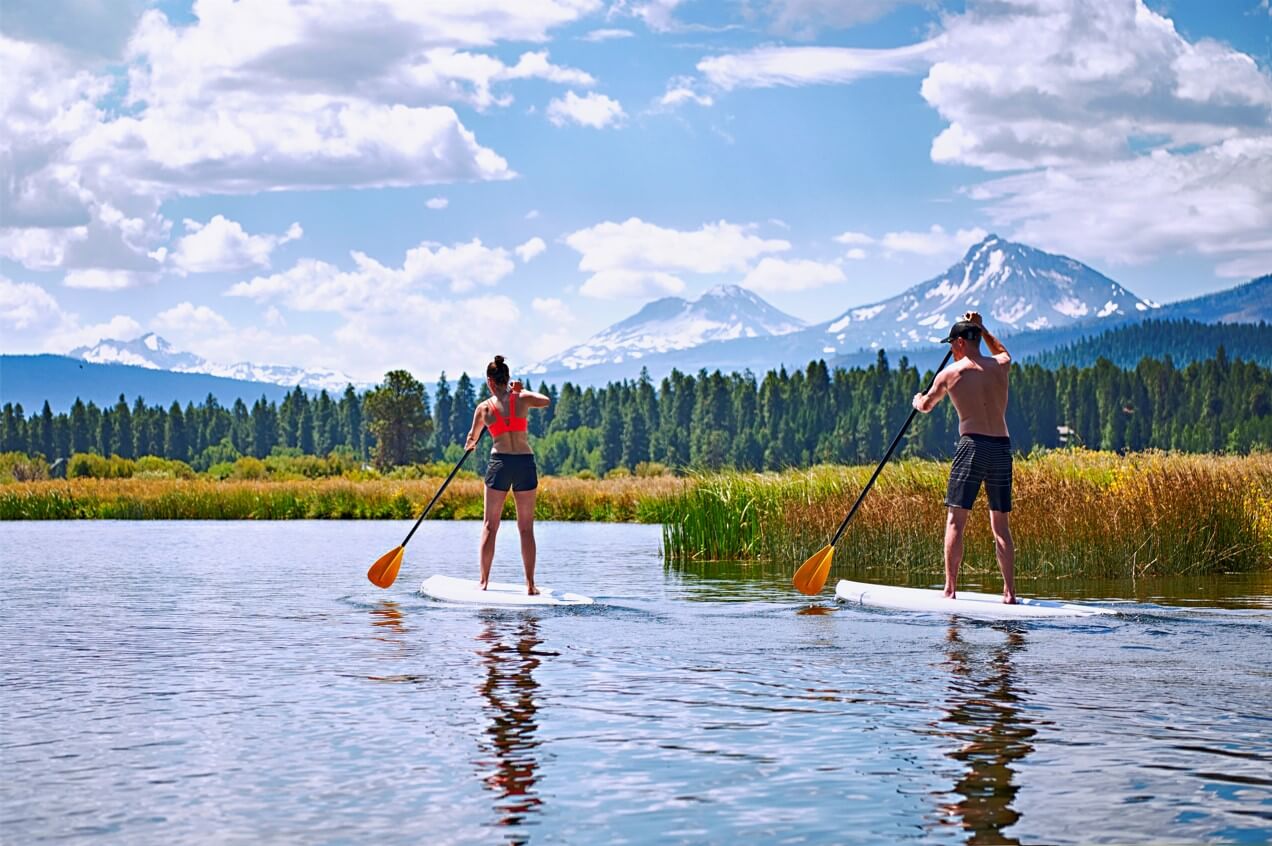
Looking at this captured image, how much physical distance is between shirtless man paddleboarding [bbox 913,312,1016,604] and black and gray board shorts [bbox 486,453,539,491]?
15.2 ft

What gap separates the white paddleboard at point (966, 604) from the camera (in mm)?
15227

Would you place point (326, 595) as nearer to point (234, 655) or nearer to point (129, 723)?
point (234, 655)

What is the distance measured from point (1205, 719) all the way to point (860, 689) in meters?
2.52

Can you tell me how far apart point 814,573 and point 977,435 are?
333 centimetres

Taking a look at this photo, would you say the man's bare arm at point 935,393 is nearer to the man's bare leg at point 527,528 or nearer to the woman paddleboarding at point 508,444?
the woman paddleboarding at point 508,444

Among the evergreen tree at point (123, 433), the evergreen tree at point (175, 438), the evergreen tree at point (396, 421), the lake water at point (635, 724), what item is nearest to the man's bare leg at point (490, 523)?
the lake water at point (635, 724)

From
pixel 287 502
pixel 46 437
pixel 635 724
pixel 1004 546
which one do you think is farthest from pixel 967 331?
pixel 46 437

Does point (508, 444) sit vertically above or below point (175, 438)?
below

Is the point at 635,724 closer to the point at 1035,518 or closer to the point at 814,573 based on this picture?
the point at 814,573

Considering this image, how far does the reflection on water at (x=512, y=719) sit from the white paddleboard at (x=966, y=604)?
13.8ft

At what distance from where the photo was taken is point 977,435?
50.2ft

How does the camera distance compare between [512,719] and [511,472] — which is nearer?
[512,719]

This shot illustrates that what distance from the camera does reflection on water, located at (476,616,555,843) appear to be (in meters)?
7.66

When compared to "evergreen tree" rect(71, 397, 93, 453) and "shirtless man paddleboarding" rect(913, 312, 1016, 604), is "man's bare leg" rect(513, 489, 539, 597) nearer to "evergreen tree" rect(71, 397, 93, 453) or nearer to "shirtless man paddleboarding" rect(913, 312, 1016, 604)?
"shirtless man paddleboarding" rect(913, 312, 1016, 604)
